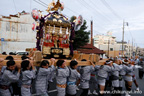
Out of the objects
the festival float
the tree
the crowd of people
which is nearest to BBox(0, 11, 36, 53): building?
the tree

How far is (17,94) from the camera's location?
12.8 ft

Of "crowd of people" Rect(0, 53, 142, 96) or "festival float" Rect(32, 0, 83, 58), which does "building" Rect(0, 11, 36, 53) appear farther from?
"crowd of people" Rect(0, 53, 142, 96)

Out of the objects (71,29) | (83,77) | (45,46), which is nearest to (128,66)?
(83,77)

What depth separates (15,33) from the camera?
1795 centimetres

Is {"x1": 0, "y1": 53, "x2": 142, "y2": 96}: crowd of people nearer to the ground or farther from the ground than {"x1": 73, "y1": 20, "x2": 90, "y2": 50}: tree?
nearer to the ground

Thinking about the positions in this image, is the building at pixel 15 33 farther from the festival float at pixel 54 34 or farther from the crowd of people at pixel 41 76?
the crowd of people at pixel 41 76

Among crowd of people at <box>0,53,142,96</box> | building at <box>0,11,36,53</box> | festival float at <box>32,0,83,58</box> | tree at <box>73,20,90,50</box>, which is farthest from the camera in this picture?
building at <box>0,11,36,53</box>

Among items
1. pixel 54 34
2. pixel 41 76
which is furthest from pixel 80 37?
pixel 41 76

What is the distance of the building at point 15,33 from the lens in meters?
17.1

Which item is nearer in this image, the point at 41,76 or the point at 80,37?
the point at 41,76

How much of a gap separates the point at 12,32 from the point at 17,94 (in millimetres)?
15550

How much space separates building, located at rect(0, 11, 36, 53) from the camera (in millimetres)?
17125

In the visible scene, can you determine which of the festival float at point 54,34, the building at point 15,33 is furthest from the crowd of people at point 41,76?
the building at point 15,33

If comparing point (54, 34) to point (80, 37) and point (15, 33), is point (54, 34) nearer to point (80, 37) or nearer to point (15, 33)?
point (80, 37)
